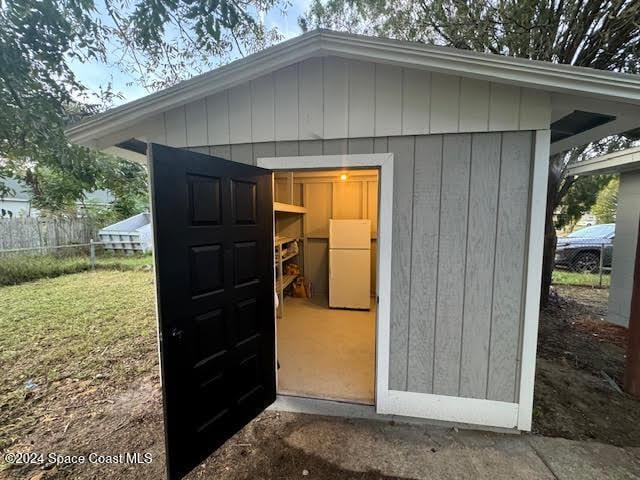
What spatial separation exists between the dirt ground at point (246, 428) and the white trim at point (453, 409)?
0.94 feet

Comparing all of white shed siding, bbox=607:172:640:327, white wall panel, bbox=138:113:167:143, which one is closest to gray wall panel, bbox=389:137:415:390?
white wall panel, bbox=138:113:167:143

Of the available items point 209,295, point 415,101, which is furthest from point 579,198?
point 209,295

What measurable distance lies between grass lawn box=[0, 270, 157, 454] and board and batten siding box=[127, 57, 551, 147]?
2.59 metres

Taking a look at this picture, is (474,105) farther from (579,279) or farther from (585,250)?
(585,250)

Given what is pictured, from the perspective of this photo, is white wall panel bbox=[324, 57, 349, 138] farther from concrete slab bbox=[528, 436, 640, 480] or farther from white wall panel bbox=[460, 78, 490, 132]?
concrete slab bbox=[528, 436, 640, 480]

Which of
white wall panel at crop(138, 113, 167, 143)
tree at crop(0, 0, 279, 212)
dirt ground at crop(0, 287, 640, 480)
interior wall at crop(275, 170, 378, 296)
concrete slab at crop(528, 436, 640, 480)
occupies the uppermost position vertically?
tree at crop(0, 0, 279, 212)

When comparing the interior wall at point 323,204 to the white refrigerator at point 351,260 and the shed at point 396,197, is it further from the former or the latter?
the shed at point 396,197

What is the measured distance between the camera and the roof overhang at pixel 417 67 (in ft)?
5.26

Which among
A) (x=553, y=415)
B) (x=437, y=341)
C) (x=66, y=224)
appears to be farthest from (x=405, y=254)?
(x=66, y=224)

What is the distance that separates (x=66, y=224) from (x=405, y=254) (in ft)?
33.6

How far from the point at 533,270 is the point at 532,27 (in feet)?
10.4

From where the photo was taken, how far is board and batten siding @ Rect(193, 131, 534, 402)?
196 centimetres

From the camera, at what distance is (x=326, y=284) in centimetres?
570

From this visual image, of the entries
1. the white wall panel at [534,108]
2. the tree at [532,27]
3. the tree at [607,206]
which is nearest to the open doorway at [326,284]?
the white wall panel at [534,108]
